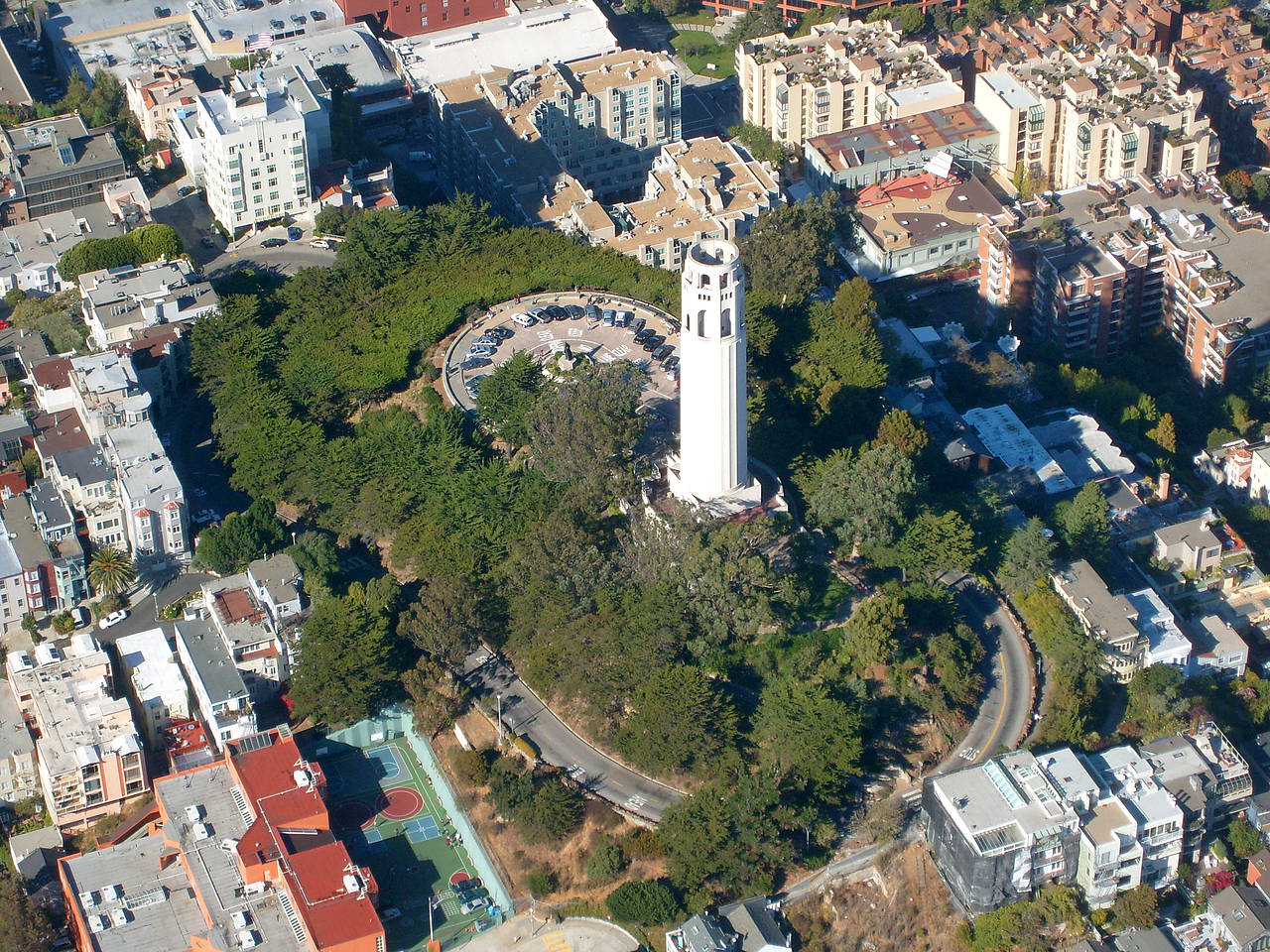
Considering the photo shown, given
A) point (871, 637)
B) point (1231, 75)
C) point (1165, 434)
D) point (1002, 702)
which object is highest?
point (871, 637)

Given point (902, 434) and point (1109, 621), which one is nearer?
point (1109, 621)

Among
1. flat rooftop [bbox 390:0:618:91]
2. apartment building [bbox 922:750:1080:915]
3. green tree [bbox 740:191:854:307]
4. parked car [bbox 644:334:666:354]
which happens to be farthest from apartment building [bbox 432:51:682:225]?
apartment building [bbox 922:750:1080:915]

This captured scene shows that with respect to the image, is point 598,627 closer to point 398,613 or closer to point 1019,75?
point 398,613

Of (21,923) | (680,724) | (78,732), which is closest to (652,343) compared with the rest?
(680,724)

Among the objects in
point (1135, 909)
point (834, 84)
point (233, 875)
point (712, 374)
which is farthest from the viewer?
point (834, 84)

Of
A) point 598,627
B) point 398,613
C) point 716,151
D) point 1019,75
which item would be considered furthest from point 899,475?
point 1019,75

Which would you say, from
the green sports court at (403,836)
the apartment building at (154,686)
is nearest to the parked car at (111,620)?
the apartment building at (154,686)

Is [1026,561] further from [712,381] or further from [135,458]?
[135,458]

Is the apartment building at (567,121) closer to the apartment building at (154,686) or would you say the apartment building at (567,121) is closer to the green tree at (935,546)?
the green tree at (935,546)
